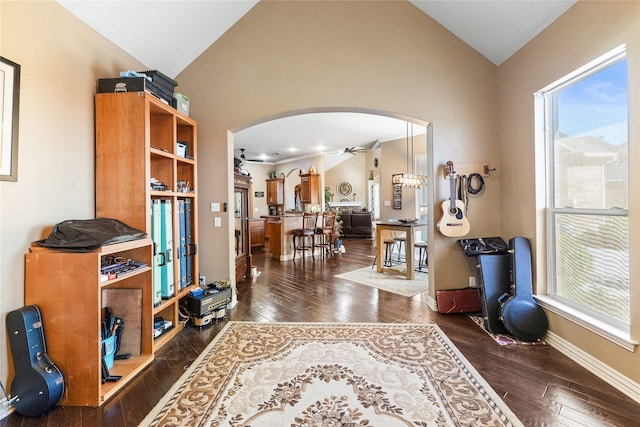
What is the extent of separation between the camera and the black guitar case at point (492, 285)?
2551mm

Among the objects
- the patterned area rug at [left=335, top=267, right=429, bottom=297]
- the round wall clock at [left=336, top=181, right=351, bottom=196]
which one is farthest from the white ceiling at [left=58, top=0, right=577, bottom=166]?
the round wall clock at [left=336, top=181, right=351, bottom=196]

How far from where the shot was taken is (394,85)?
3072mm

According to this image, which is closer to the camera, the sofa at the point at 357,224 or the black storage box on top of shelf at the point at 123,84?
the black storage box on top of shelf at the point at 123,84

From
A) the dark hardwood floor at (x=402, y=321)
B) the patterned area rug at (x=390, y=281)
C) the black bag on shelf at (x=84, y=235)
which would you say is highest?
the black bag on shelf at (x=84, y=235)

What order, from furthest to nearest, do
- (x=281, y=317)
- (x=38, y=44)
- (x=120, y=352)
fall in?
(x=281, y=317) < (x=120, y=352) < (x=38, y=44)

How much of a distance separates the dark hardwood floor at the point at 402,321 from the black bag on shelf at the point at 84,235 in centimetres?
98

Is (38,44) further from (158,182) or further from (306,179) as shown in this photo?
(306,179)

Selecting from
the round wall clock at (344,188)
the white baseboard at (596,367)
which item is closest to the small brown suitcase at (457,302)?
the white baseboard at (596,367)

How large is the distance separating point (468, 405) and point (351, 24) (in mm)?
3677

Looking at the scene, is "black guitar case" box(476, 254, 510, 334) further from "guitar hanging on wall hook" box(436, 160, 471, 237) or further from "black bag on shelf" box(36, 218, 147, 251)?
"black bag on shelf" box(36, 218, 147, 251)

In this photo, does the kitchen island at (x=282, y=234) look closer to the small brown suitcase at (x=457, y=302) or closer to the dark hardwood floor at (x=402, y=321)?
the dark hardwood floor at (x=402, y=321)

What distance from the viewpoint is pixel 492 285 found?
263 centimetres

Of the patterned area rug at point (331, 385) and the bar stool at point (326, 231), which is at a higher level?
the bar stool at point (326, 231)

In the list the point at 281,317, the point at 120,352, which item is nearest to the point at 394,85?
the point at 281,317
